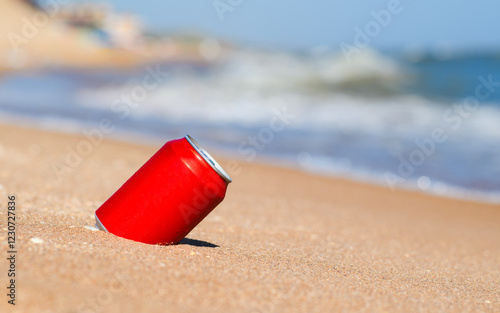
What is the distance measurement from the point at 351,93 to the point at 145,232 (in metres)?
12.9

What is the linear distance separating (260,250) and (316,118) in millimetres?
8009

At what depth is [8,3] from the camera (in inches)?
1501

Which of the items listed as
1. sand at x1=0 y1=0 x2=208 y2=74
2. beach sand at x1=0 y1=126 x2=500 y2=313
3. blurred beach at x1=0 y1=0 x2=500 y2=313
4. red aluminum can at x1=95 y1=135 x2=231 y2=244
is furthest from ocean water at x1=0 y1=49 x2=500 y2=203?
sand at x1=0 y1=0 x2=208 y2=74

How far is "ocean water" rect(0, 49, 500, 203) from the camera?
7.21 metres

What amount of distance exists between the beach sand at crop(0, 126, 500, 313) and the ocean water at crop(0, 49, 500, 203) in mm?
1129

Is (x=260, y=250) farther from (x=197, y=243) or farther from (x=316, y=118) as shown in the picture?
(x=316, y=118)

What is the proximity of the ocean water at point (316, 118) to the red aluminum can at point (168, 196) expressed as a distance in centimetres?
417

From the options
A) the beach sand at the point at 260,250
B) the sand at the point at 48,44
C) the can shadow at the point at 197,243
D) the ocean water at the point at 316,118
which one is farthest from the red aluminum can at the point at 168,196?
the sand at the point at 48,44

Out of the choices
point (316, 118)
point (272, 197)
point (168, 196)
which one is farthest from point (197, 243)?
point (316, 118)

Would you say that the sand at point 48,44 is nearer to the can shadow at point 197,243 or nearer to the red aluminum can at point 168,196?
the can shadow at point 197,243

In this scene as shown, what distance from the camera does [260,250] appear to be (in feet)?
10.2

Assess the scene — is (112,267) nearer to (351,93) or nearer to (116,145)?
(116,145)

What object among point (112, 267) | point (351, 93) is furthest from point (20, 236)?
point (351, 93)

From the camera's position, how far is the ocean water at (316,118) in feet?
23.7
